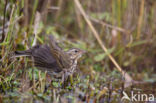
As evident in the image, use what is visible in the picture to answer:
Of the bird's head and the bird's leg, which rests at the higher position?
the bird's head

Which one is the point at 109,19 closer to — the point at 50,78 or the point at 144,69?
the point at 144,69

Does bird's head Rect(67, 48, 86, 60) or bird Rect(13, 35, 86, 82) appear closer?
bird Rect(13, 35, 86, 82)

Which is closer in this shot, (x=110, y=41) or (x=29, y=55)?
(x=29, y=55)

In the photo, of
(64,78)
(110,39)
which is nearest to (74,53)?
(64,78)

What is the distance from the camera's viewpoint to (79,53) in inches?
199

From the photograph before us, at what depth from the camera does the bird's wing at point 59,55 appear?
4203mm

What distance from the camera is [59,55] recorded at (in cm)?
431

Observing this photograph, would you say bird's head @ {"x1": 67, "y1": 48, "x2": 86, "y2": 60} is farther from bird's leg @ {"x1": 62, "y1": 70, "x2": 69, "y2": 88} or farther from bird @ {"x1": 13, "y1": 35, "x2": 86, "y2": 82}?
bird's leg @ {"x1": 62, "y1": 70, "x2": 69, "y2": 88}

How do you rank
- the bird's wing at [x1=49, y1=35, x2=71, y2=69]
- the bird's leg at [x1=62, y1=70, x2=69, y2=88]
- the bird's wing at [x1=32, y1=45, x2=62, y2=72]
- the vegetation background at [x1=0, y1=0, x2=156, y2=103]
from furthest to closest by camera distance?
the vegetation background at [x1=0, y1=0, x2=156, y2=103], the bird's wing at [x1=32, y1=45, x2=62, y2=72], the bird's wing at [x1=49, y1=35, x2=71, y2=69], the bird's leg at [x1=62, y1=70, x2=69, y2=88]

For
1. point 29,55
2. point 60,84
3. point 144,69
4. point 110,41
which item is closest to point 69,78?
point 60,84

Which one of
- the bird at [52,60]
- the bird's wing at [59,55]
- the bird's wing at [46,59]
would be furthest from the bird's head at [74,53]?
the bird's wing at [46,59]

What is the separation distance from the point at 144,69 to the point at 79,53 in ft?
6.17

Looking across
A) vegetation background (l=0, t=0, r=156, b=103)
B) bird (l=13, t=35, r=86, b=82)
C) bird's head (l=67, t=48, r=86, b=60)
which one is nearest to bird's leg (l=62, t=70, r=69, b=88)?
bird (l=13, t=35, r=86, b=82)

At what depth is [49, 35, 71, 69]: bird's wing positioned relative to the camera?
4.20m
